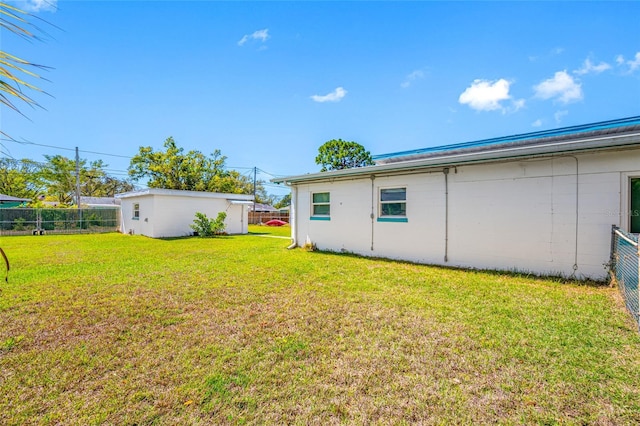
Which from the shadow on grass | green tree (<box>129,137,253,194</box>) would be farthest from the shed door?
green tree (<box>129,137,253,194</box>)

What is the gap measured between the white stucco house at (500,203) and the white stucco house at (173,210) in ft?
33.8

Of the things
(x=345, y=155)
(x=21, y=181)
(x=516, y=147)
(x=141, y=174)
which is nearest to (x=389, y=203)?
(x=516, y=147)

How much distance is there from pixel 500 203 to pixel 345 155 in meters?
22.6

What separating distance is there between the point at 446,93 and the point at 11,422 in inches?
514

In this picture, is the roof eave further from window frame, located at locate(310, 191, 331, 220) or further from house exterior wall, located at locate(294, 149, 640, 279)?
window frame, located at locate(310, 191, 331, 220)

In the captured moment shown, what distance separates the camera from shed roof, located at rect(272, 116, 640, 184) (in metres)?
5.24

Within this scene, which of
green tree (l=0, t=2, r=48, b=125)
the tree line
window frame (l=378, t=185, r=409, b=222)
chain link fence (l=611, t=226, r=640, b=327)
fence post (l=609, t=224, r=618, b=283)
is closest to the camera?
green tree (l=0, t=2, r=48, b=125)

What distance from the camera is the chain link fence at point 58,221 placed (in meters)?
16.6

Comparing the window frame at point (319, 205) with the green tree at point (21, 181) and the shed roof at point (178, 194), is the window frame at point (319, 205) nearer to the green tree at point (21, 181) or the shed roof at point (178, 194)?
the shed roof at point (178, 194)

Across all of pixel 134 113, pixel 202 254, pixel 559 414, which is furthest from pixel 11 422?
pixel 134 113

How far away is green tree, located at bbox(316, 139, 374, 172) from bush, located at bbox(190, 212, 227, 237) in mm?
14491

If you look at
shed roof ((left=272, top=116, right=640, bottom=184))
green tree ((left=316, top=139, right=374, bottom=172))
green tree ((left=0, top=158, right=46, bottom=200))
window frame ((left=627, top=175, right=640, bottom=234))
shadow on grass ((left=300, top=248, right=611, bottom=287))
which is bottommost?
shadow on grass ((left=300, top=248, right=611, bottom=287))

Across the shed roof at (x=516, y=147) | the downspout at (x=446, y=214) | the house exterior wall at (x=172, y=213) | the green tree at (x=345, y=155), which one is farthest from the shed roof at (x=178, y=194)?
the downspout at (x=446, y=214)

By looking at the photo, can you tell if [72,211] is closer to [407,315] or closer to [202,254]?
[202,254]
